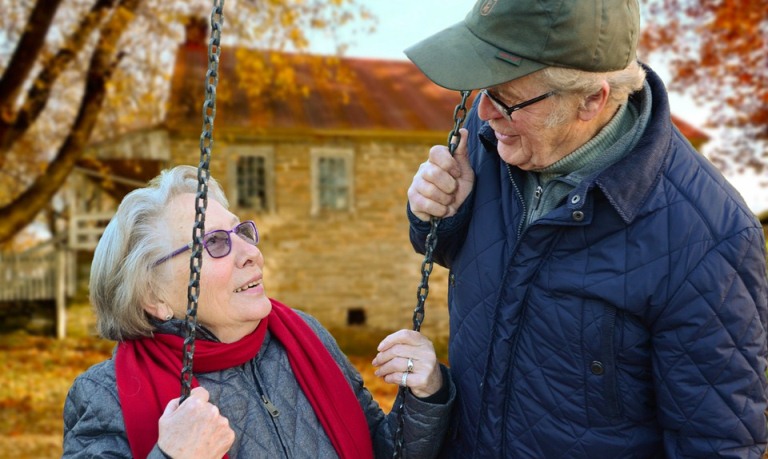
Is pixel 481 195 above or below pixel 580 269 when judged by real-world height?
above

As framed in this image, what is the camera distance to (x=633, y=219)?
1792mm

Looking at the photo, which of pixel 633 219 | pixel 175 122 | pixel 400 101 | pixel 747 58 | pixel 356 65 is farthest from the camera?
pixel 356 65

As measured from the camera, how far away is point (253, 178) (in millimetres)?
15219

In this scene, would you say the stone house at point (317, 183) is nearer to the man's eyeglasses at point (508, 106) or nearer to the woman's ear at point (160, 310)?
the woman's ear at point (160, 310)

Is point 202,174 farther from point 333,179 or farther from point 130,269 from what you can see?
point 333,179

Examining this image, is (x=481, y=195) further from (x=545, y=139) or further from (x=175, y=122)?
(x=175, y=122)

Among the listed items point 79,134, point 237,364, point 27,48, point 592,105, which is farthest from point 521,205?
point 79,134

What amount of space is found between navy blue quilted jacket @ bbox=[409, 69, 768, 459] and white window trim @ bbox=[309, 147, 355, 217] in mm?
13424

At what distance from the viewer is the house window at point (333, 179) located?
1544cm

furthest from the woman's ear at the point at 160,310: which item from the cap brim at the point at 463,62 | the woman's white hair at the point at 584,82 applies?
the woman's white hair at the point at 584,82

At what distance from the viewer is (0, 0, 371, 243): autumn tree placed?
9344 mm

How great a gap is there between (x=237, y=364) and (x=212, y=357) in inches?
3.7

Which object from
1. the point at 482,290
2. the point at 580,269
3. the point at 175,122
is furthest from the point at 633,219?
the point at 175,122

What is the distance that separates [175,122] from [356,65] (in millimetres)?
5918
